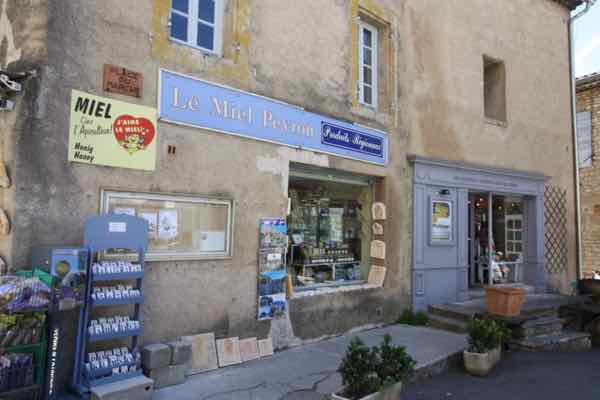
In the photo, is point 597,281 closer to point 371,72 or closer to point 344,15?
point 371,72

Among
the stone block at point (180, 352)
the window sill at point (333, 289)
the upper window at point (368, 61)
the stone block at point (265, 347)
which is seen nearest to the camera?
the stone block at point (180, 352)

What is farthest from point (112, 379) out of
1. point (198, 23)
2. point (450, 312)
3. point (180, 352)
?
point (450, 312)

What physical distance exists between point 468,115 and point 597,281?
13.5ft

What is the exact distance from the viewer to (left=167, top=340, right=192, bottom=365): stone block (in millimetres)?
4723

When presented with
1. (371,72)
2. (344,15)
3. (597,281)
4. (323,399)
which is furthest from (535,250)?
(323,399)

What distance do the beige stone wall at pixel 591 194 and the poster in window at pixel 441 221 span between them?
28.4ft

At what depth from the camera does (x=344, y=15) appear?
7359 mm

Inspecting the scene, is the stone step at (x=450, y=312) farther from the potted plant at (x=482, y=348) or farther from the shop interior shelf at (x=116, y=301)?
the shop interior shelf at (x=116, y=301)

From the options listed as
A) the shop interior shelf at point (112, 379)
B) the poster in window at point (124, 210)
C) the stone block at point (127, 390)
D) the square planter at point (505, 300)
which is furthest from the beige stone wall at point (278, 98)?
the square planter at point (505, 300)

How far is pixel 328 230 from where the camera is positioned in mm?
7707

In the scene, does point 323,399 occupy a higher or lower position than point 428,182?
lower

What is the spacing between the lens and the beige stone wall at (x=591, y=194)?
14734 mm

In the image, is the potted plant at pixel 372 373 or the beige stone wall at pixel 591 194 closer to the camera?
the potted plant at pixel 372 373

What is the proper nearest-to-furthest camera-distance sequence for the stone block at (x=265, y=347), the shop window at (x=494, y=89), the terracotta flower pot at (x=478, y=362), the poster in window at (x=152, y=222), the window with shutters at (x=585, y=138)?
the poster in window at (x=152, y=222)
the terracotta flower pot at (x=478, y=362)
the stone block at (x=265, y=347)
the shop window at (x=494, y=89)
the window with shutters at (x=585, y=138)
